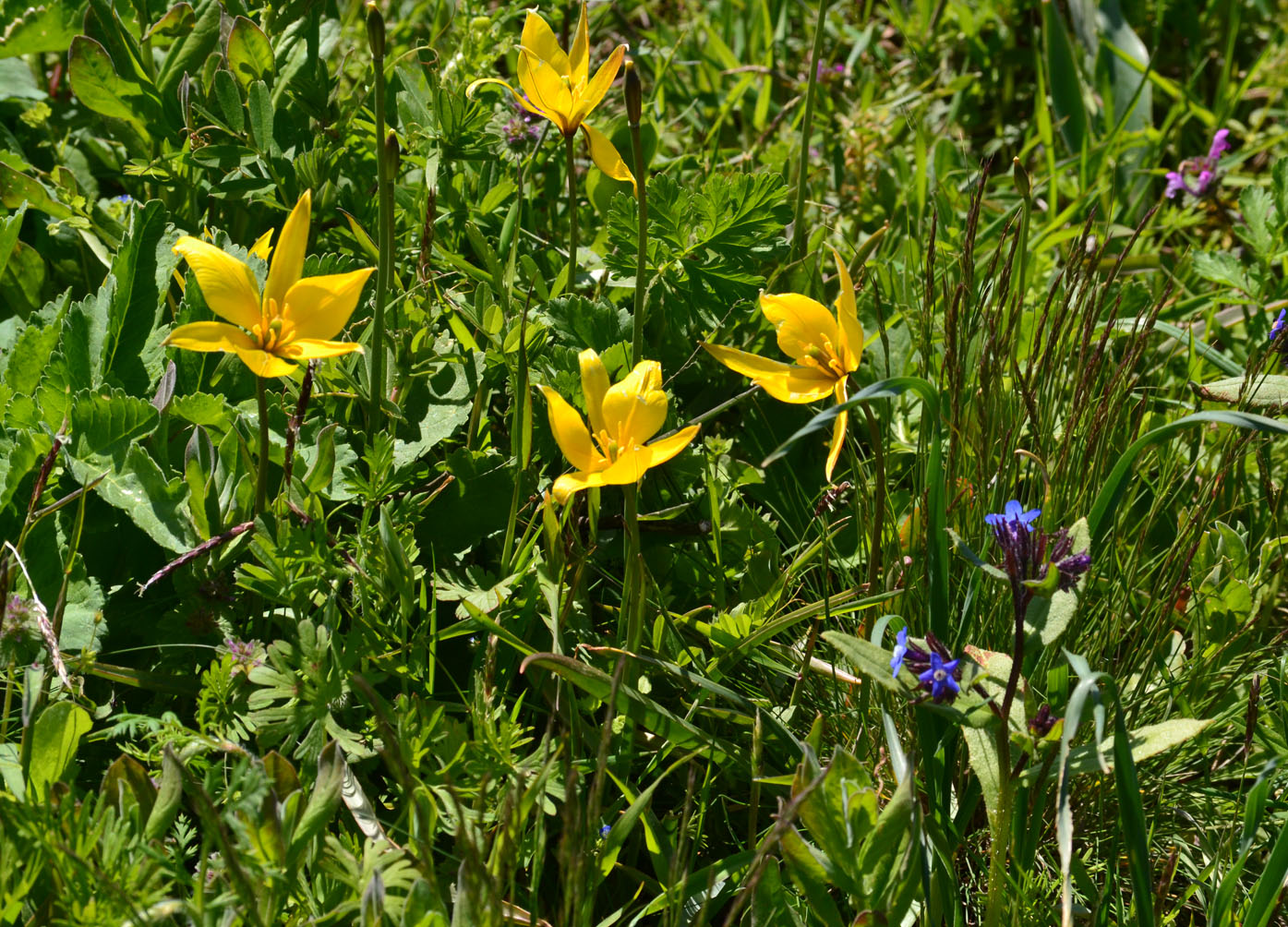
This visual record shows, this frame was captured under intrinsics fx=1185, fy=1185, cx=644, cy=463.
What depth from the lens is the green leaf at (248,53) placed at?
7.02 ft

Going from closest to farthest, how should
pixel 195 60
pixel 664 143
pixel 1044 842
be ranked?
1. pixel 1044 842
2. pixel 195 60
3. pixel 664 143

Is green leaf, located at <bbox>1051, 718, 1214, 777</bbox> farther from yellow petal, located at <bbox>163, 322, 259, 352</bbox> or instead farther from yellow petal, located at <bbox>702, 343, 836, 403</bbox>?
yellow petal, located at <bbox>163, 322, 259, 352</bbox>

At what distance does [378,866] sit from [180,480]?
2.11 ft

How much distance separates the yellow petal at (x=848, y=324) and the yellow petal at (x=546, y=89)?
467 mm

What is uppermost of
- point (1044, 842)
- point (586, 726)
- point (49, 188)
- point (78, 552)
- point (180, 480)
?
point (49, 188)

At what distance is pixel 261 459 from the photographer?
64.7 inches

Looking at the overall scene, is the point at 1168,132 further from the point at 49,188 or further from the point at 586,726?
the point at 49,188

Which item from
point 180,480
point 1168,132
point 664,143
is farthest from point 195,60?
point 1168,132

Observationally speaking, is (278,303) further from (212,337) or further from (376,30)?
(376,30)

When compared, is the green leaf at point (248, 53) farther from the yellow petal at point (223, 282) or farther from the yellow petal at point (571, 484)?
→ the yellow petal at point (571, 484)

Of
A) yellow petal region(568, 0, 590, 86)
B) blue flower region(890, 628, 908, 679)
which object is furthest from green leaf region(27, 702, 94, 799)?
yellow petal region(568, 0, 590, 86)

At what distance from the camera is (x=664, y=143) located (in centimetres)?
309

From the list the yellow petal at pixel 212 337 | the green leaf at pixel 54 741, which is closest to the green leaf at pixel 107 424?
the yellow petal at pixel 212 337

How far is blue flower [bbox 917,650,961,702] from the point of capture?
4.32 ft
